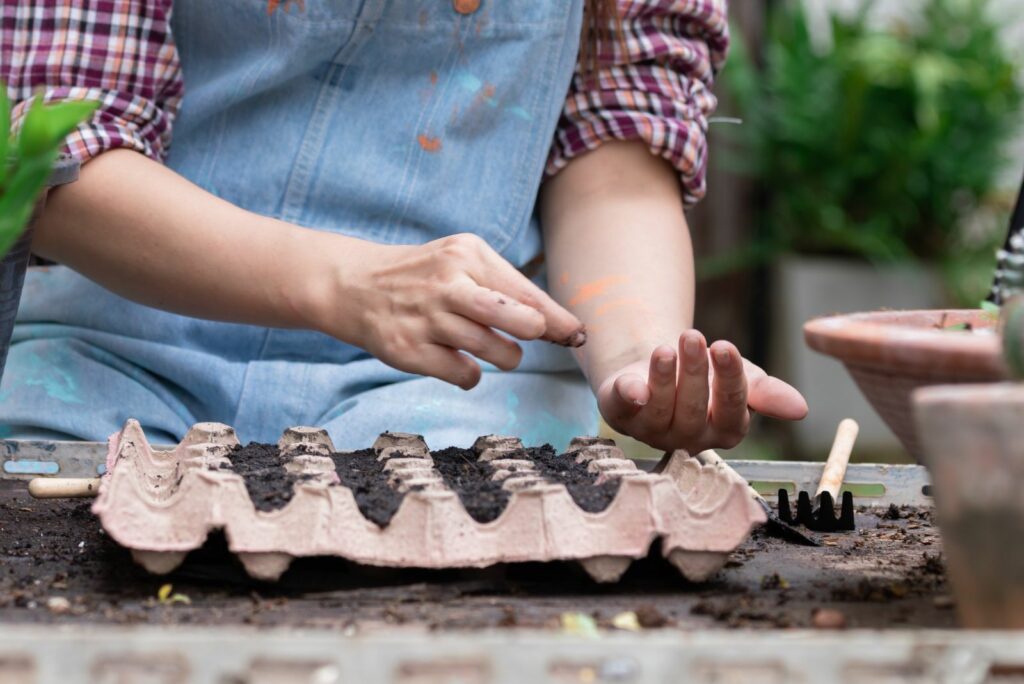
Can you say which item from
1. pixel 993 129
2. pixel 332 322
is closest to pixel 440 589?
pixel 332 322

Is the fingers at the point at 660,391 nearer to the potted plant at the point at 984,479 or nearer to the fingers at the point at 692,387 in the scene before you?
the fingers at the point at 692,387

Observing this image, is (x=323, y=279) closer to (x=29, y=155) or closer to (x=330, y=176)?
(x=330, y=176)

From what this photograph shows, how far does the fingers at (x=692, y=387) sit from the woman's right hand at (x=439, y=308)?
99 millimetres

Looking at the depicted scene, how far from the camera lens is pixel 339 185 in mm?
1404

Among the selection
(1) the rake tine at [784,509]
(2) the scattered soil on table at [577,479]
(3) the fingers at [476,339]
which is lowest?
(1) the rake tine at [784,509]

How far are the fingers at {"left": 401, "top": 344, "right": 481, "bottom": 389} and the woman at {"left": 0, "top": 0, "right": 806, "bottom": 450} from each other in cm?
16

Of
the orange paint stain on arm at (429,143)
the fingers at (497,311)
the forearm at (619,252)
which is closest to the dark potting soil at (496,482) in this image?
the fingers at (497,311)

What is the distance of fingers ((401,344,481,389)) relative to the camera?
1.12 metres

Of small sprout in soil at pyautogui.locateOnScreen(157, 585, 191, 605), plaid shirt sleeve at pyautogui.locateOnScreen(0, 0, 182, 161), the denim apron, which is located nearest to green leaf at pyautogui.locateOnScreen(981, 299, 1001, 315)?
small sprout in soil at pyautogui.locateOnScreen(157, 585, 191, 605)

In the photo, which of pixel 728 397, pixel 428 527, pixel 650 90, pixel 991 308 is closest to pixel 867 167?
pixel 650 90

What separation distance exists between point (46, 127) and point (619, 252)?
2.80ft

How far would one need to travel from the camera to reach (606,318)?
4.37 feet

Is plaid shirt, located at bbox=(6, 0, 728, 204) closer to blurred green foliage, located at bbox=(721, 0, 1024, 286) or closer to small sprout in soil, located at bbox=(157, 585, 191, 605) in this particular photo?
small sprout in soil, located at bbox=(157, 585, 191, 605)

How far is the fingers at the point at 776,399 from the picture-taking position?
106 cm
